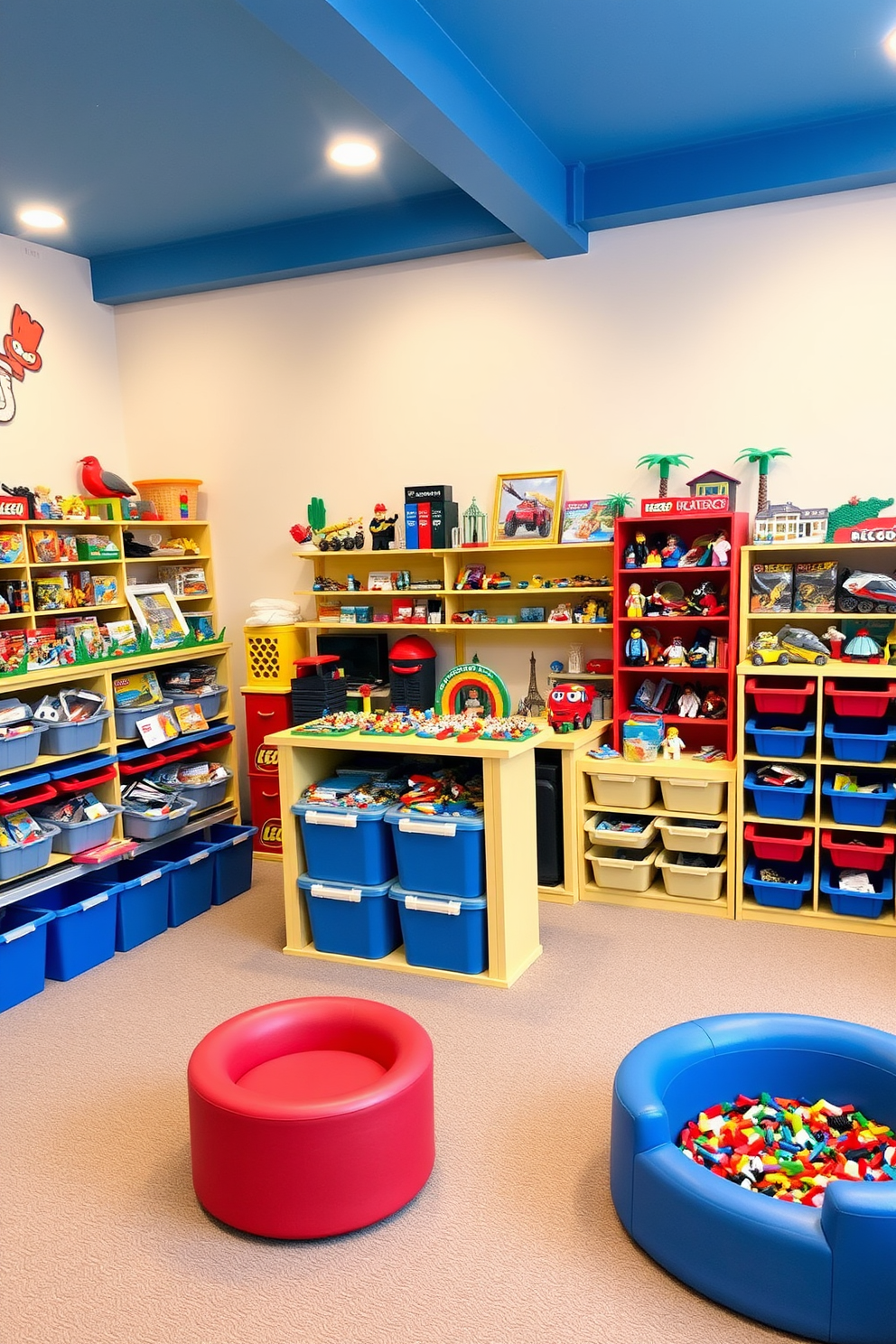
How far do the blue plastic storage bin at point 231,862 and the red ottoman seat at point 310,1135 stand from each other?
206 centimetres

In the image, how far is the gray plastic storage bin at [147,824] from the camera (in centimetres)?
421

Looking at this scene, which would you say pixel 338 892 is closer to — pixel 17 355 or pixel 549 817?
pixel 549 817

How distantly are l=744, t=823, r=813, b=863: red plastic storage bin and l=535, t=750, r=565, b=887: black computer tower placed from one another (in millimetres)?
824

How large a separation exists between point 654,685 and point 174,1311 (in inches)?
129

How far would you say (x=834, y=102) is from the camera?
368cm

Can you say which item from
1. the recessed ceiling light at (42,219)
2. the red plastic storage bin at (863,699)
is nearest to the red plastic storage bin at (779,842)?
the red plastic storage bin at (863,699)

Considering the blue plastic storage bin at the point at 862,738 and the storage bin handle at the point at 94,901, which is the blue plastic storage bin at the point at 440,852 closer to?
the storage bin handle at the point at 94,901

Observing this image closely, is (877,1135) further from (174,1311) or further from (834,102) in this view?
(834,102)

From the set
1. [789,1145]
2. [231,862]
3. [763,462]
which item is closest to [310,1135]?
[789,1145]

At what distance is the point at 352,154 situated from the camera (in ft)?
12.9

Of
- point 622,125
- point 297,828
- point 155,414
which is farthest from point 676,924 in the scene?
point 155,414

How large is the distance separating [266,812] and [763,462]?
3.10 m

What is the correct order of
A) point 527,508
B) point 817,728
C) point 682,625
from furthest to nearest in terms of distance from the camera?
1. point 527,508
2. point 682,625
3. point 817,728

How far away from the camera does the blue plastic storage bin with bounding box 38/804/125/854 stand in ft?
12.8
